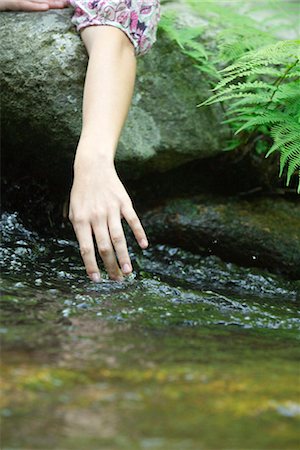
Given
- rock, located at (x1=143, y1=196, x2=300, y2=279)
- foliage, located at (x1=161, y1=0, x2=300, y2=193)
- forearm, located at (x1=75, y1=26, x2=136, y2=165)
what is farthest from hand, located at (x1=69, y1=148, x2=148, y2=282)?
rock, located at (x1=143, y1=196, x2=300, y2=279)

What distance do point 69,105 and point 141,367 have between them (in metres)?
2.25

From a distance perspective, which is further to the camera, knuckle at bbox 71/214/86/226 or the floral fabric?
the floral fabric

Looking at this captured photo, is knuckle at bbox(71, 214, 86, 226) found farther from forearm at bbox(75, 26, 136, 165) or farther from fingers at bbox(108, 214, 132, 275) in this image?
forearm at bbox(75, 26, 136, 165)

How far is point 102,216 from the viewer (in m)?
2.77

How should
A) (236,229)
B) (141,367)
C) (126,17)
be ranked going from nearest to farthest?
1. (141,367)
2. (126,17)
3. (236,229)

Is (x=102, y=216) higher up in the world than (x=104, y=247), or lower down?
higher up

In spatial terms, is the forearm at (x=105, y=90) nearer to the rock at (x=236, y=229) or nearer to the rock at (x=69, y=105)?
the rock at (x=69, y=105)

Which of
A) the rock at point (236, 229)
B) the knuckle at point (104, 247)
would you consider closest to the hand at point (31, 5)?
the rock at point (236, 229)

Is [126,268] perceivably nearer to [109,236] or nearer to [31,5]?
[109,236]

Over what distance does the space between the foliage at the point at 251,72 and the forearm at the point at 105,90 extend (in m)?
0.45

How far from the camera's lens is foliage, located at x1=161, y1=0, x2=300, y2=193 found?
348cm

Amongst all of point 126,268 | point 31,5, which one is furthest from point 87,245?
point 31,5

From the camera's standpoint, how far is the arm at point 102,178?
2768mm

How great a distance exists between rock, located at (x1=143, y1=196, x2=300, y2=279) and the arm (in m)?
1.14
